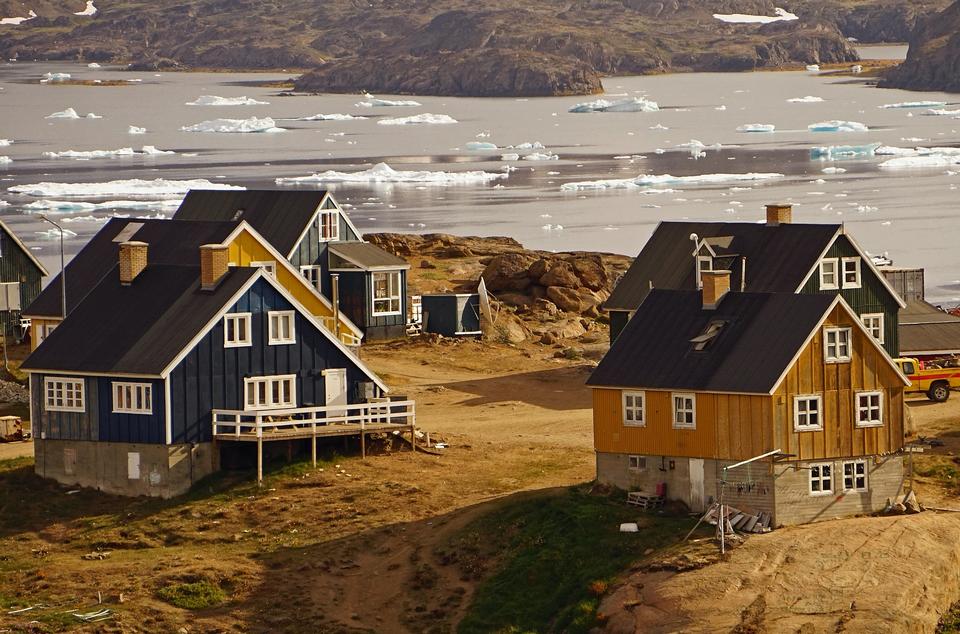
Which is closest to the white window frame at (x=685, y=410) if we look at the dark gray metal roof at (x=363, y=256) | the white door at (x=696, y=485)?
the white door at (x=696, y=485)

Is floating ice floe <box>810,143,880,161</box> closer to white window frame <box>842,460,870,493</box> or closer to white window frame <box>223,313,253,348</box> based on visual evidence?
white window frame <box>223,313,253,348</box>

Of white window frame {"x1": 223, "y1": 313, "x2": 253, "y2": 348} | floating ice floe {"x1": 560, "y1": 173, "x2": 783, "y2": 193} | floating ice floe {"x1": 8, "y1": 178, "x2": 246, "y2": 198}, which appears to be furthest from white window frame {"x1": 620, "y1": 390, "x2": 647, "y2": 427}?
floating ice floe {"x1": 560, "y1": 173, "x2": 783, "y2": 193}

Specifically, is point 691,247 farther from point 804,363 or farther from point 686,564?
point 686,564

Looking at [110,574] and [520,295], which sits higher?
[520,295]

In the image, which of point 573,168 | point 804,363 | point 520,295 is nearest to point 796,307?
point 804,363

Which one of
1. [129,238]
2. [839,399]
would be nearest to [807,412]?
[839,399]
